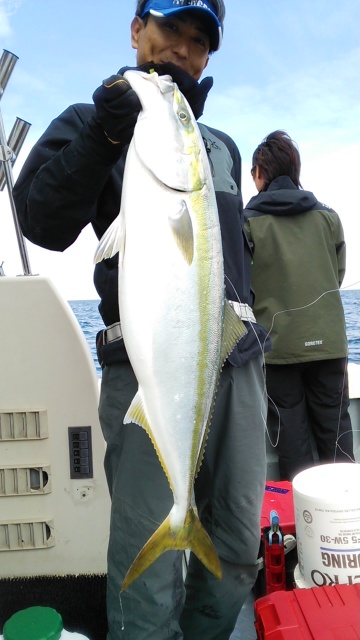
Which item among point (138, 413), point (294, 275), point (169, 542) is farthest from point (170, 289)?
point (294, 275)

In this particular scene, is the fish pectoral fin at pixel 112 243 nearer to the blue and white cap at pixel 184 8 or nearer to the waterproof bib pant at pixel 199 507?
the waterproof bib pant at pixel 199 507

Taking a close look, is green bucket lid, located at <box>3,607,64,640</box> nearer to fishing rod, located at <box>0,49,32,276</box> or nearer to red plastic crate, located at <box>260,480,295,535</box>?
red plastic crate, located at <box>260,480,295,535</box>

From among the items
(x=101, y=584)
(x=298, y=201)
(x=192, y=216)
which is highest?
(x=298, y=201)

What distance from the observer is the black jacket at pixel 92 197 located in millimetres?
1737

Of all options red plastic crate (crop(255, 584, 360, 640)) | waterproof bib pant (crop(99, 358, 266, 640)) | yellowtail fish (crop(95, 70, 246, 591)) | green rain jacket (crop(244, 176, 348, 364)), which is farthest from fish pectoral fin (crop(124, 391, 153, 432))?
green rain jacket (crop(244, 176, 348, 364))

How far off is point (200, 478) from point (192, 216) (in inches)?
38.5

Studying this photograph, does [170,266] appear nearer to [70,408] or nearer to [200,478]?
[200,478]

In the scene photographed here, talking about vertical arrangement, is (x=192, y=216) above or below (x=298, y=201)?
below

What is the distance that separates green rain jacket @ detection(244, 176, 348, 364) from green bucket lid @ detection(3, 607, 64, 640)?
6.87ft

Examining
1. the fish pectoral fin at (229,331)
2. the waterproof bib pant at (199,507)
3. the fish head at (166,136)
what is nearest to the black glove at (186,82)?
the fish head at (166,136)

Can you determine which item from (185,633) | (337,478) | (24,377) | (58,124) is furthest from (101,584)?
(58,124)

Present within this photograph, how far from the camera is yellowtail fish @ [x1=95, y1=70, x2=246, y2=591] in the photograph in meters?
1.61

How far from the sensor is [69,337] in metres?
2.74

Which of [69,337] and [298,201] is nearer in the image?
[69,337]
